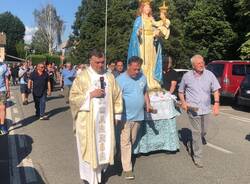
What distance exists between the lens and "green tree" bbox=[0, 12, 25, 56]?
4621 inches

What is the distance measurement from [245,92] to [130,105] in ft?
A: 37.6

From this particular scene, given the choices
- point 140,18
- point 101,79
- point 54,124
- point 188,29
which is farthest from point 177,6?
point 101,79

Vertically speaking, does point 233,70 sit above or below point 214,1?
below

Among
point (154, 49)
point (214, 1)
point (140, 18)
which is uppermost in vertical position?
point (214, 1)

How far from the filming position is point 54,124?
13.2 meters

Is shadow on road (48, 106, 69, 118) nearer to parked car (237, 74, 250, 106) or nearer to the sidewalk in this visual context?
the sidewalk

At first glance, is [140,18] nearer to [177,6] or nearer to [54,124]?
[54,124]

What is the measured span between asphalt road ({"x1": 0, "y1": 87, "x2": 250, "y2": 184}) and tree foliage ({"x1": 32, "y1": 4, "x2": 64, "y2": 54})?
82.6 m

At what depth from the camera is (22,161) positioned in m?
8.48

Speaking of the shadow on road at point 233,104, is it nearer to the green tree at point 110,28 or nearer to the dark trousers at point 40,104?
the dark trousers at point 40,104

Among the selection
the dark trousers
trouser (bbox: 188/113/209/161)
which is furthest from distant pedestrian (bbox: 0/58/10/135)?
trouser (bbox: 188/113/209/161)

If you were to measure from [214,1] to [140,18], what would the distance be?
25858 millimetres

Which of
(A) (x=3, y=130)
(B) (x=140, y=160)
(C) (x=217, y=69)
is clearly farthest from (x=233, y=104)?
(B) (x=140, y=160)

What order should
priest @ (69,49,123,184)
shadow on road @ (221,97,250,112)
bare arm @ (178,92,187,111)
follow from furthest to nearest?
1. shadow on road @ (221,97,250,112)
2. bare arm @ (178,92,187,111)
3. priest @ (69,49,123,184)
